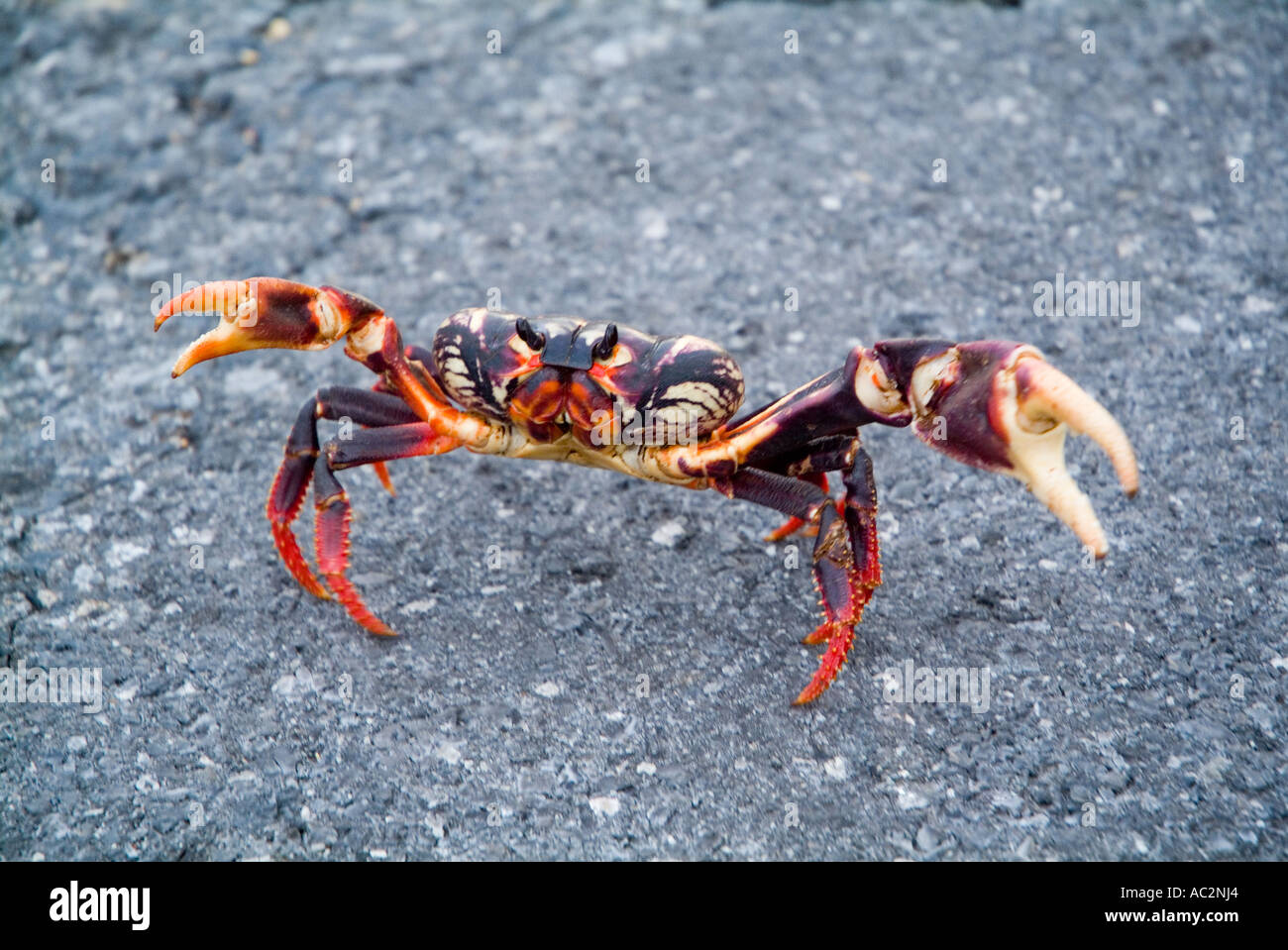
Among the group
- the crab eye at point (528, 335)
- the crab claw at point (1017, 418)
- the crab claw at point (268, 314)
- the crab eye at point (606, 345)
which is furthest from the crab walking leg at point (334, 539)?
the crab claw at point (1017, 418)

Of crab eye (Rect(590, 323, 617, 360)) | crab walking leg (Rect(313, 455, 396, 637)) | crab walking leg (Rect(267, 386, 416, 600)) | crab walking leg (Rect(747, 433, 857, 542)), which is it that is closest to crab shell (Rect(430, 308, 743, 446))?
crab eye (Rect(590, 323, 617, 360))

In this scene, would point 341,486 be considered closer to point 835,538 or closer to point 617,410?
point 617,410

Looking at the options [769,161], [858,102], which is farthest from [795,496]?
[858,102]

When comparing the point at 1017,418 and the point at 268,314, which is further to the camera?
the point at 268,314

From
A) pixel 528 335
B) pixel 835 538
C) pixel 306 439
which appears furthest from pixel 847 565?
pixel 306 439

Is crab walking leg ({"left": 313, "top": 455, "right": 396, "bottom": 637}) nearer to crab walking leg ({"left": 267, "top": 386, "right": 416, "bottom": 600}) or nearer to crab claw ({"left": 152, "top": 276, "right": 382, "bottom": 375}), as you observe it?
crab walking leg ({"left": 267, "top": 386, "right": 416, "bottom": 600})

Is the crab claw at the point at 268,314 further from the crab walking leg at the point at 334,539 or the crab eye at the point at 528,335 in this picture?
the crab eye at the point at 528,335

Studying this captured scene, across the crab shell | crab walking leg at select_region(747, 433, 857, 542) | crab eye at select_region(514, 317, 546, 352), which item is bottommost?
crab walking leg at select_region(747, 433, 857, 542)
